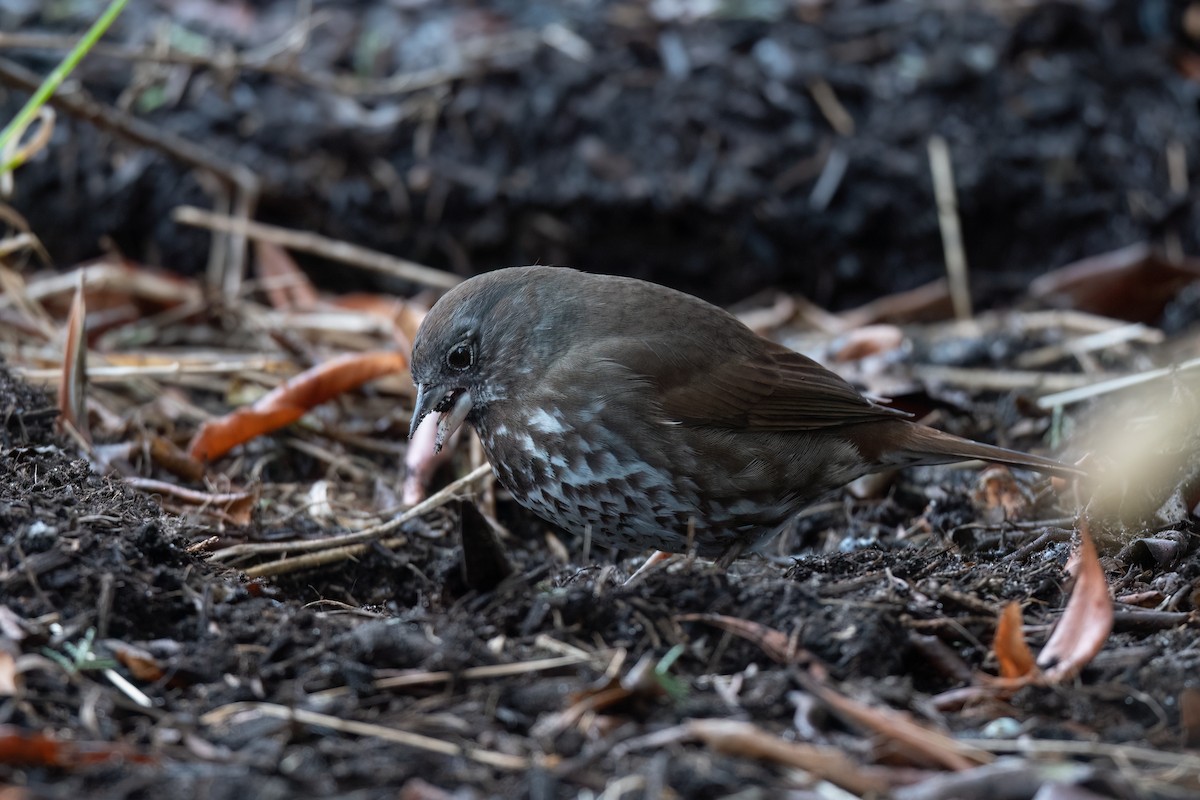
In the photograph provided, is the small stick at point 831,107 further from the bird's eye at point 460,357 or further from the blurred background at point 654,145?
the bird's eye at point 460,357

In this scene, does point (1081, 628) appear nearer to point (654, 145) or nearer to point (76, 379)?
point (76, 379)

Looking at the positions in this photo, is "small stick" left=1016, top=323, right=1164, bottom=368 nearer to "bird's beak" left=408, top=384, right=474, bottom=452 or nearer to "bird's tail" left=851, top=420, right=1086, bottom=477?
"bird's tail" left=851, top=420, right=1086, bottom=477

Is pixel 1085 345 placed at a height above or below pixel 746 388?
below

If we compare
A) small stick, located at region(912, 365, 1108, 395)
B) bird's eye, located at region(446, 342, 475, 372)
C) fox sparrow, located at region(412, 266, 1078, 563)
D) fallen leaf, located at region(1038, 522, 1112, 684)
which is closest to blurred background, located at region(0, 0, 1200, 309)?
small stick, located at region(912, 365, 1108, 395)

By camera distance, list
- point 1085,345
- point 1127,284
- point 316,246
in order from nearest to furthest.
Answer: point 1085,345
point 316,246
point 1127,284

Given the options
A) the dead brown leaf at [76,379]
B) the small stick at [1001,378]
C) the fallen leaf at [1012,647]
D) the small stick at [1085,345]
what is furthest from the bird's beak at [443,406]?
the small stick at [1085,345]

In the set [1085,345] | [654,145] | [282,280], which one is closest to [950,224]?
[1085,345]

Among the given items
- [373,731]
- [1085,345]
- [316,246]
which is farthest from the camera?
[316,246]
